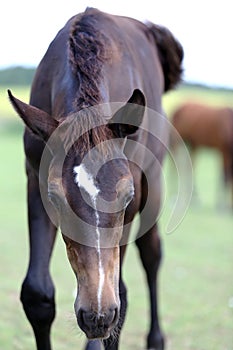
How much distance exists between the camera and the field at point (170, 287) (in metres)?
5.17

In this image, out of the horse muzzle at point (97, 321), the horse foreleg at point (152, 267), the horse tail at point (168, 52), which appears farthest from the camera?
the horse tail at point (168, 52)

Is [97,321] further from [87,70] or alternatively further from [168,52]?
[168,52]

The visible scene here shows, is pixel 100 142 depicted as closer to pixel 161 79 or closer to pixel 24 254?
pixel 161 79

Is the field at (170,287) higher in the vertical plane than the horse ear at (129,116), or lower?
lower

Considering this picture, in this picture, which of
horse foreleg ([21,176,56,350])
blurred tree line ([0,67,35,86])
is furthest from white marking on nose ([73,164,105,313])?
blurred tree line ([0,67,35,86])

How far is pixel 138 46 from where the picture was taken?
180 inches

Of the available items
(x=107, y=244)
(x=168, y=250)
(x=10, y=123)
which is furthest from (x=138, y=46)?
(x=10, y=123)

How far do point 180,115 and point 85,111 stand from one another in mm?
11761

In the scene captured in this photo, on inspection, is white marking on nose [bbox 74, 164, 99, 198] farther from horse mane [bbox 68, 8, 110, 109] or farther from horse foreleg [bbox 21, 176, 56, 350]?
horse foreleg [bbox 21, 176, 56, 350]

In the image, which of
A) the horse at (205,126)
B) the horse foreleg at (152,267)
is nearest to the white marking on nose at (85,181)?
the horse foreleg at (152,267)

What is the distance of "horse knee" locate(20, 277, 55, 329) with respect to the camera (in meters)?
4.00

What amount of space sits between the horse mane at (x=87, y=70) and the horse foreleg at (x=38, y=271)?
0.79m

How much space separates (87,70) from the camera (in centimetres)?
359

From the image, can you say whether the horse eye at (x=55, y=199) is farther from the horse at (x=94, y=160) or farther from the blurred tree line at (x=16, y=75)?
the blurred tree line at (x=16, y=75)
